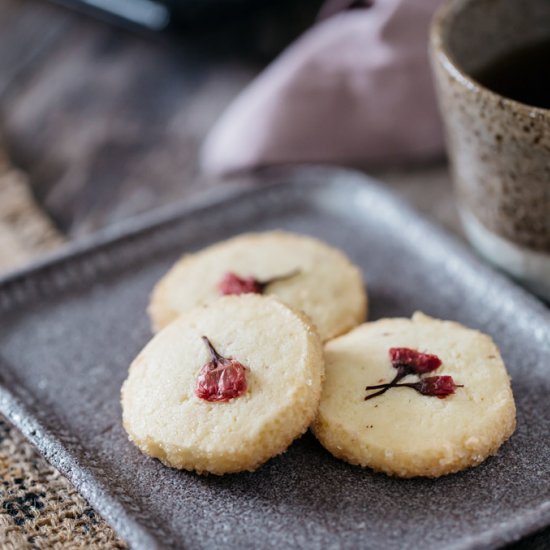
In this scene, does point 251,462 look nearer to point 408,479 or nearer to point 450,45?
point 408,479

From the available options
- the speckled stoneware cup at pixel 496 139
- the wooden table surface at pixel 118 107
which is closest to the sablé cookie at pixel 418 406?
the speckled stoneware cup at pixel 496 139

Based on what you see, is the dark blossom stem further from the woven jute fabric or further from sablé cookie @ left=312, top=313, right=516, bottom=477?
Result: the woven jute fabric

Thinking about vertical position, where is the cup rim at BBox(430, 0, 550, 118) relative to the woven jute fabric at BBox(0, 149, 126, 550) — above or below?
above

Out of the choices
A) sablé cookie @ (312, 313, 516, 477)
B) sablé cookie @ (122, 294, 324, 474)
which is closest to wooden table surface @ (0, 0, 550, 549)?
sablé cookie @ (312, 313, 516, 477)

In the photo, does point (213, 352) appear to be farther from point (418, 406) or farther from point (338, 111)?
point (338, 111)

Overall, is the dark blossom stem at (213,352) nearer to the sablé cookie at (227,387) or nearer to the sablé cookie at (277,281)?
the sablé cookie at (227,387)
